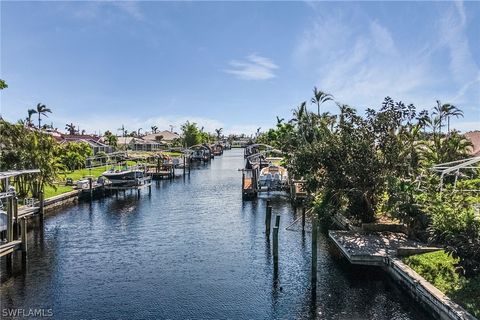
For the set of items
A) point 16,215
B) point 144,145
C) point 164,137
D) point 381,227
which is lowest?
point 381,227

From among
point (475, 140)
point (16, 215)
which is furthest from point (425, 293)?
point (475, 140)

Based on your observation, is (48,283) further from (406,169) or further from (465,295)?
(406,169)

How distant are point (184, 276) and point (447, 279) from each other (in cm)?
1283

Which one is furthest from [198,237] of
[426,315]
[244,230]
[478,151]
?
[478,151]

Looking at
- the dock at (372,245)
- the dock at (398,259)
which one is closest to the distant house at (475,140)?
the dock at (372,245)

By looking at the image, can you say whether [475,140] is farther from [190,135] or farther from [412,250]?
[190,135]

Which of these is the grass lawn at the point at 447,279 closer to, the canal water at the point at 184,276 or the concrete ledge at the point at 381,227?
the canal water at the point at 184,276

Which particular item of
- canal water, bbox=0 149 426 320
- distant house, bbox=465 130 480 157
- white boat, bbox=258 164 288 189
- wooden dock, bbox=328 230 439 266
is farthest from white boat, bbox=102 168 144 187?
distant house, bbox=465 130 480 157

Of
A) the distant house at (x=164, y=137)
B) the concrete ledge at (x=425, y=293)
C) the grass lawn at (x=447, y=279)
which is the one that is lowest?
→ the concrete ledge at (x=425, y=293)

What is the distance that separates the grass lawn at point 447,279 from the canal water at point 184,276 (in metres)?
1.49

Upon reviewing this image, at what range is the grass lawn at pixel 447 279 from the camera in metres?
15.5

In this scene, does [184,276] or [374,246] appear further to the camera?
[374,246]

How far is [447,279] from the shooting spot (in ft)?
58.2

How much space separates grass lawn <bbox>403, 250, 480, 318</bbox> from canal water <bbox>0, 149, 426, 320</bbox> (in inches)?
58.5
